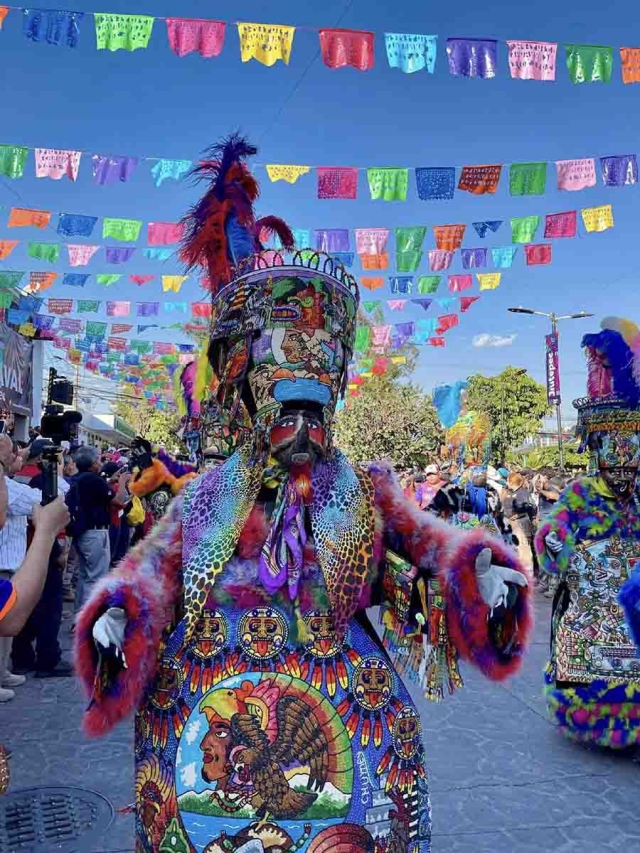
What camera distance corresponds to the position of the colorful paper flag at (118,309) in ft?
42.5

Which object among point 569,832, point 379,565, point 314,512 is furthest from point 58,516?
point 569,832

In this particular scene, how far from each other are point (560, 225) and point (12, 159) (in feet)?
20.7

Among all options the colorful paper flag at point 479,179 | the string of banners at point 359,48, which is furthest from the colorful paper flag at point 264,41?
the colorful paper flag at point 479,179

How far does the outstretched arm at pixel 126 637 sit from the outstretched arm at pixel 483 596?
2.41ft

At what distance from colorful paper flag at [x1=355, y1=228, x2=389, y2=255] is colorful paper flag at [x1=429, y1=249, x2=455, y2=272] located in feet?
2.72

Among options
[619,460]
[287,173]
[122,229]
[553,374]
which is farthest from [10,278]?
[553,374]

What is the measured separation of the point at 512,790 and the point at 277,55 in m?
5.47

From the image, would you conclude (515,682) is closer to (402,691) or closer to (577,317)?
(402,691)

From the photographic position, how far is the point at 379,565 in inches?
79.7

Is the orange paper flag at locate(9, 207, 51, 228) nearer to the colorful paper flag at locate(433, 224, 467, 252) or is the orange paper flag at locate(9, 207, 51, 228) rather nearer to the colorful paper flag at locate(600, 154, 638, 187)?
the colorful paper flag at locate(433, 224, 467, 252)

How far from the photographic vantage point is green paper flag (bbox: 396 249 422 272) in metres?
9.91

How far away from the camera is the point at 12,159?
727cm

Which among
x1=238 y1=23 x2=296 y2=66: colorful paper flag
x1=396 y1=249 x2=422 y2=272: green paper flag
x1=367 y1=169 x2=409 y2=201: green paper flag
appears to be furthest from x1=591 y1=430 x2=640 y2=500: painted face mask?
x1=396 y1=249 x2=422 y2=272: green paper flag

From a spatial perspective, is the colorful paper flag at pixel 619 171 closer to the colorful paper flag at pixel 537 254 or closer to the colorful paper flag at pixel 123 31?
the colorful paper flag at pixel 537 254
